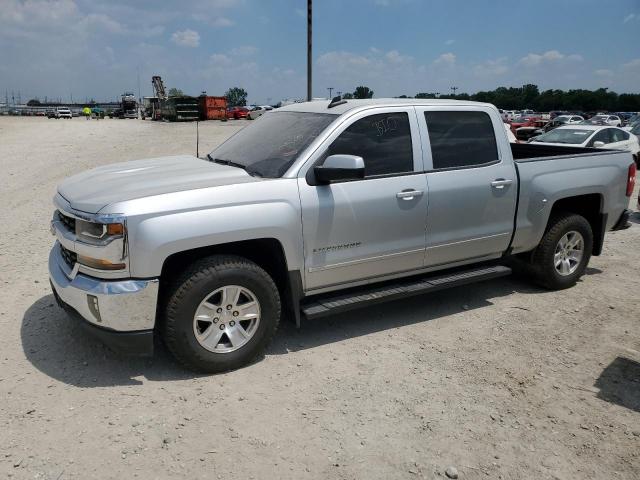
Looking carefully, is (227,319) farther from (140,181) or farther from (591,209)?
(591,209)

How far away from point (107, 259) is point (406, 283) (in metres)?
2.50

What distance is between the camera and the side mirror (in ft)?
12.3

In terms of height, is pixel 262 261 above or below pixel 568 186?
below

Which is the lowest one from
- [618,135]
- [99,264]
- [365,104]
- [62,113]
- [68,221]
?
[99,264]

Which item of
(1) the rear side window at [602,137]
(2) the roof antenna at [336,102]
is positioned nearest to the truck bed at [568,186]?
(2) the roof antenna at [336,102]

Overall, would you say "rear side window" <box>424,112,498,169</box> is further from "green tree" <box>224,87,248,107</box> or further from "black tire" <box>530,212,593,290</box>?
"green tree" <box>224,87,248,107</box>

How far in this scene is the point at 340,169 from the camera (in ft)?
12.4

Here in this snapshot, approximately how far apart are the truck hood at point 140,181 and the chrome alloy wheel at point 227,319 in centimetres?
79

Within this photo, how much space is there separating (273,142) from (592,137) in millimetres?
12342

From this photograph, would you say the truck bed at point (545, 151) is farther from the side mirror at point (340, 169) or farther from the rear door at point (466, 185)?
the side mirror at point (340, 169)

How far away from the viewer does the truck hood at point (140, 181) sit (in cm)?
355

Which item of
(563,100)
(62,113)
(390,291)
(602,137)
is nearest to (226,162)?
(390,291)

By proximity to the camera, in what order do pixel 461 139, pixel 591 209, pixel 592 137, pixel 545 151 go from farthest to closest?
pixel 592 137 < pixel 545 151 < pixel 591 209 < pixel 461 139

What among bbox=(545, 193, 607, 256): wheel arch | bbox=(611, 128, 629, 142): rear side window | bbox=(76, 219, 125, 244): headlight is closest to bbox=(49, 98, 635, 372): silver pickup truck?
bbox=(76, 219, 125, 244): headlight
